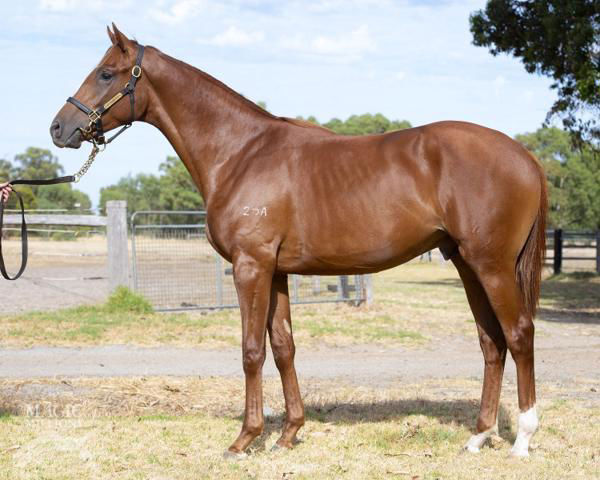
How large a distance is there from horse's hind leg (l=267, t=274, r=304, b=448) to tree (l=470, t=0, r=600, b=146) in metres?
9.50

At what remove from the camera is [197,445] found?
5.51 m

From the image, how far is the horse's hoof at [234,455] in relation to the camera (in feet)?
16.9

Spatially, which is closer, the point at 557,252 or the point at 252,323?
the point at 252,323

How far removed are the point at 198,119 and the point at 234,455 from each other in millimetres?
2355

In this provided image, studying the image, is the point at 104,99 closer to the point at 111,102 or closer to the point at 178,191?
the point at 111,102

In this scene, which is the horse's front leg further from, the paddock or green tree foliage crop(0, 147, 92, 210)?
green tree foliage crop(0, 147, 92, 210)

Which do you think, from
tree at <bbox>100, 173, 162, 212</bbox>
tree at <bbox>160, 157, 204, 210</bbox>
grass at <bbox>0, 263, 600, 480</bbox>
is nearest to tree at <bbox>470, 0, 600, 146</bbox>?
grass at <bbox>0, 263, 600, 480</bbox>

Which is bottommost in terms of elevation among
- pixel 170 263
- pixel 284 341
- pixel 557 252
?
pixel 557 252

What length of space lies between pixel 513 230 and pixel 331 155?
132cm

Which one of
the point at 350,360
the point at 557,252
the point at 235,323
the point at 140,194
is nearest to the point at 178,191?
the point at 140,194

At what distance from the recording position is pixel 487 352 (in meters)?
5.55

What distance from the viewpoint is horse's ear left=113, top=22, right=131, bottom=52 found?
5.24 m

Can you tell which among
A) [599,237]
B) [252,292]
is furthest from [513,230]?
[599,237]

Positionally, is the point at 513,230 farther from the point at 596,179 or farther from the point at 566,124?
the point at 596,179
